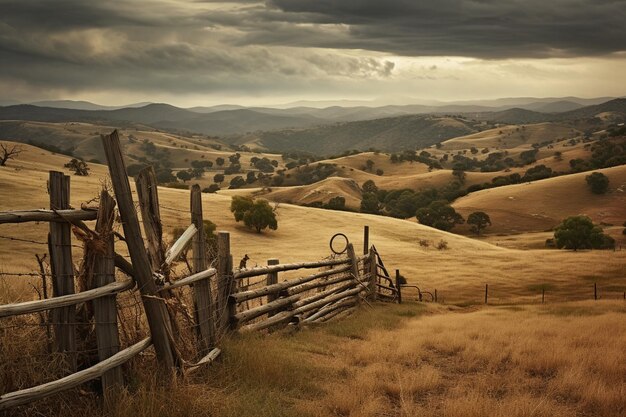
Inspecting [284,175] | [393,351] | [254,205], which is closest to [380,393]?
[393,351]

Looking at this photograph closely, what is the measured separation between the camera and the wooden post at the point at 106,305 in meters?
5.09

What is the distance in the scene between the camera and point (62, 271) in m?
4.94

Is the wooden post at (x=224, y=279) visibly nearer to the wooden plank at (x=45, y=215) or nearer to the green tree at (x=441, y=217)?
the wooden plank at (x=45, y=215)

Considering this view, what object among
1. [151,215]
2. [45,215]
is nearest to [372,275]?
[151,215]

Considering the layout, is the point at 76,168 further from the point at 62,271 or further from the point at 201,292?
the point at 62,271

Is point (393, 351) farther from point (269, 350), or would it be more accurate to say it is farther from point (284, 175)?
point (284, 175)

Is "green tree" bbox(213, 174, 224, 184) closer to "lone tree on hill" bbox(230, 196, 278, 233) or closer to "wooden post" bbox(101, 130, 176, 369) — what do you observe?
"lone tree on hill" bbox(230, 196, 278, 233)

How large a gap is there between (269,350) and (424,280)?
26.3m

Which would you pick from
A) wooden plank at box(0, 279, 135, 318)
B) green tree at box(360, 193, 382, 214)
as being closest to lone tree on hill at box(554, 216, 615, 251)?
green tree at box(360, 193, 382, 214)

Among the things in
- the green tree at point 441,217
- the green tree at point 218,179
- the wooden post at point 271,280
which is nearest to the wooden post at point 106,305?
the wooden post at point 271,280

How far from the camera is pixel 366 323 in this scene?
12578 mm

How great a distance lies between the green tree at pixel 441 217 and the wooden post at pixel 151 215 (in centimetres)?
7388

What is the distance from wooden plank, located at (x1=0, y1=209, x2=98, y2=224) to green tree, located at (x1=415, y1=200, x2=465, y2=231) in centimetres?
7497

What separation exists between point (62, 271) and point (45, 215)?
587 mm
